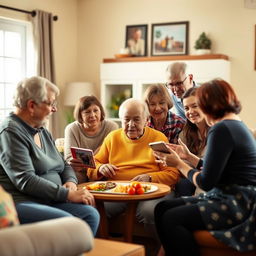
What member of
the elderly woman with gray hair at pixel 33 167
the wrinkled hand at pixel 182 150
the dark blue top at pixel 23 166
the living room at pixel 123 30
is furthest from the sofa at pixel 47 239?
the living room at pixel 123 30

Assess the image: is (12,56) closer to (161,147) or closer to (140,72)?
(140,72)

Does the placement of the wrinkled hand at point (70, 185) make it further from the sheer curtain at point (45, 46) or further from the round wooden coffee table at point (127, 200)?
the sheer curtain at point (45, 46)

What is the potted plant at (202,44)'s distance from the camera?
245 inches

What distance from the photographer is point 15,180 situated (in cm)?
284

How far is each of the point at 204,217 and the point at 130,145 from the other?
3.52ft

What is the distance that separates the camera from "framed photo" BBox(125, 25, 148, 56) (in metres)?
6.75

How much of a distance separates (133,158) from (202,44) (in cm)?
301

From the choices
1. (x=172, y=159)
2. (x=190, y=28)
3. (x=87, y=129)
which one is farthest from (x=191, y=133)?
(x=190, y=28)

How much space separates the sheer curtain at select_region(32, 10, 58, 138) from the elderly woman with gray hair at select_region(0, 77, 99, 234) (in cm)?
354

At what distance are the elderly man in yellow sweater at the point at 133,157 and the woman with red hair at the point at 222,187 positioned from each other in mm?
744

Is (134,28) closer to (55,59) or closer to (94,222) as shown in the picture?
(55,59)

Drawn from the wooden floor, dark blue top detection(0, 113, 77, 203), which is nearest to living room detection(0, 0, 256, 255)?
the wooden floor

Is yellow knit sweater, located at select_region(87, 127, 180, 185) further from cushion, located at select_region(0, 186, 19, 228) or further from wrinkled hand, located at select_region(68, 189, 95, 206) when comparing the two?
cushion, located at select_region(0, 186, 19, 228)

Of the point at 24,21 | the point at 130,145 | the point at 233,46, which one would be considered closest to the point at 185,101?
the point at 130,145
